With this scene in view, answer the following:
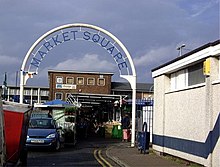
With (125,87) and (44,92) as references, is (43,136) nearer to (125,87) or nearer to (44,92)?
(125,87)

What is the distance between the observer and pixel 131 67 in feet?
88.1

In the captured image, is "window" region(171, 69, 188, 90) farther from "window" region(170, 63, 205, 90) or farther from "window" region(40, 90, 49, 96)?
"window" region(40, 90, 49, 96)

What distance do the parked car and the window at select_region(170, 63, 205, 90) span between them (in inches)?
250

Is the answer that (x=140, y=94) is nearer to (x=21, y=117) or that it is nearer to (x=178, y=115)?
(x=178, y=115)

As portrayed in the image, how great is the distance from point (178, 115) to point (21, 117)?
6998 mm

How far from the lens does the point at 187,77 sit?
59.2 feet

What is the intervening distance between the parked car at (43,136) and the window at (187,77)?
6357 mm

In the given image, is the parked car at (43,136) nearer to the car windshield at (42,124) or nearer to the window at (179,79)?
the car windshield at (42,124)

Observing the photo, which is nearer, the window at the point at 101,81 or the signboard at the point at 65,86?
the signboard at the point at 65,86

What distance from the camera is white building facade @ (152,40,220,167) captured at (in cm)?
1452

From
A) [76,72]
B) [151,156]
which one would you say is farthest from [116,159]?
[76,72]

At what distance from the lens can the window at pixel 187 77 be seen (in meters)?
16.5

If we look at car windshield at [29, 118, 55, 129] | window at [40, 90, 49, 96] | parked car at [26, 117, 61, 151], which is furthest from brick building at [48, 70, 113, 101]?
parked car at [26, 117, 61, 151]

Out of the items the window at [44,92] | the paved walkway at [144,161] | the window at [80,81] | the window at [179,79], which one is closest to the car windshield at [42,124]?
the paved walkway at [144,161]
